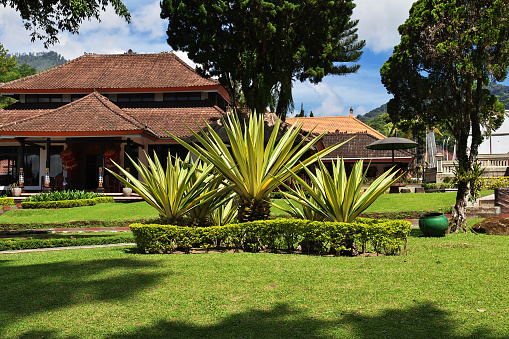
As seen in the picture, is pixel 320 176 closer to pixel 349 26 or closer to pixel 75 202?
pixel 75 202

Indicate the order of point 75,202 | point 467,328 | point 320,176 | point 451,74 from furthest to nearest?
point 75,202, point 451,74, point 320,176, point 467,328

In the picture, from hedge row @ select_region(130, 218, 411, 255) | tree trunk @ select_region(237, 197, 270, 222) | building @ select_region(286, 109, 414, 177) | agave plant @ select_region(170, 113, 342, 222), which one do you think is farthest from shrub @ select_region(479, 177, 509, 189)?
tree trunk @ select_region(237, 197, 270, 222)

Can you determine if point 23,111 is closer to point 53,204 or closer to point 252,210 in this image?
point 53,204

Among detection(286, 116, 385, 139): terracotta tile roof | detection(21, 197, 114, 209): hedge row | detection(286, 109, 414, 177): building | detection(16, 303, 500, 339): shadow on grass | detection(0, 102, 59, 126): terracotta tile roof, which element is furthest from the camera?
detection(286, 116, 385, 139): terracotta tile roof

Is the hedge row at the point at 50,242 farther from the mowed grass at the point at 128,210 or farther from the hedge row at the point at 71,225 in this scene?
the mowed grass at the point at 128,210

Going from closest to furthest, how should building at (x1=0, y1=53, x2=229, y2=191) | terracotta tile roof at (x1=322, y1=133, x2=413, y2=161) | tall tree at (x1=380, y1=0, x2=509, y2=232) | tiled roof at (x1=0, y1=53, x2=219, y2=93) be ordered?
tall tree at (x1=380, y1=0, x2=509, y2=232)
building at (x1=0, y1=53, x2=229, y2=191)
tiled roof at (x1=0, y1=53, x2=219, y2=93)
terracotta tile roof at (x1=322, y1=133, x2=413, y2=161)

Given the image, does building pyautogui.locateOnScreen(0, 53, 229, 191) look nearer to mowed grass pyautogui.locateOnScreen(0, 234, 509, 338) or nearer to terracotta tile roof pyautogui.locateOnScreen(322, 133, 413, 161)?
terracotta tile roof pyautogui.locateOnScreen(322, 133, 413, 161)

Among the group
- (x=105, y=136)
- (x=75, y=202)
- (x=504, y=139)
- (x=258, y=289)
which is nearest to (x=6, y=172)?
(x=105, y=136)

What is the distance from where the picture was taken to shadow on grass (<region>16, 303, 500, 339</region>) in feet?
12.2

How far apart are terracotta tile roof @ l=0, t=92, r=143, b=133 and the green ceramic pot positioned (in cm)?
1606

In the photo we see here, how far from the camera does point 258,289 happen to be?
5.21 metres

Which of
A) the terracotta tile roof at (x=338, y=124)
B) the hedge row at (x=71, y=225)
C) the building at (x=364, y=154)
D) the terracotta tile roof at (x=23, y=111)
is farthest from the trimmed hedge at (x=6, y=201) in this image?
the terracotta tile roof at (x=338, y=124)

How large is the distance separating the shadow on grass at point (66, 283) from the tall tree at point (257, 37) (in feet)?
51.9

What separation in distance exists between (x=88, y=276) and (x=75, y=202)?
14857 millimetres
